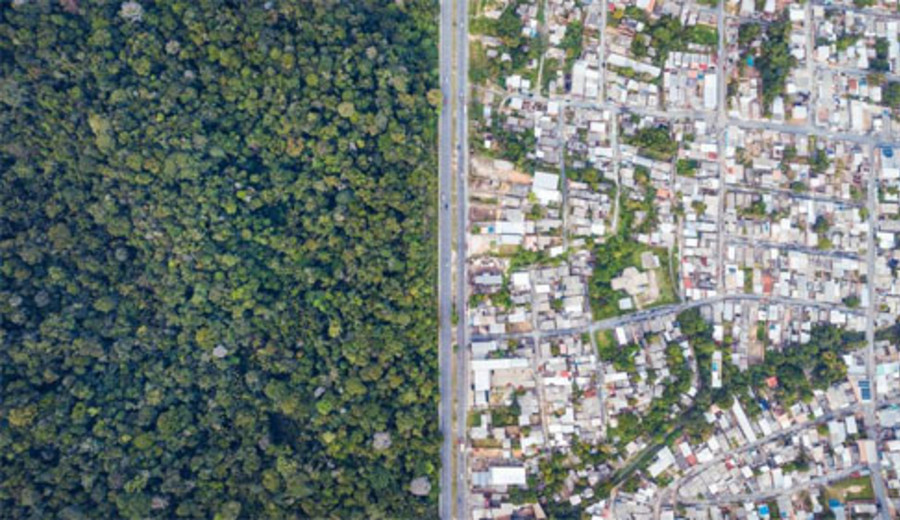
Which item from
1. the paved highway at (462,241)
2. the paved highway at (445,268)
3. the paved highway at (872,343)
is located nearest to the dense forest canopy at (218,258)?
the paved highway at (445,268)

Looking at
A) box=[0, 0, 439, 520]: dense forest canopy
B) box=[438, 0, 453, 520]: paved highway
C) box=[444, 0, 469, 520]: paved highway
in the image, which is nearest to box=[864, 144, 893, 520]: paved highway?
box=[444, 0, 469, 520]: paved highway

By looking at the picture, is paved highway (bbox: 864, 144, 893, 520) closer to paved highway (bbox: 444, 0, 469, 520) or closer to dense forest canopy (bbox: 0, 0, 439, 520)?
paved highway (bbox: 444, 0, 469, 520)

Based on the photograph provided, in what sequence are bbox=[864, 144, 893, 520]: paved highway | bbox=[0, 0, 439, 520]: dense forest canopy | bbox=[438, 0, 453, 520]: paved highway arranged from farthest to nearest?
bbox=[864, 144, 893, 520]: paved highway
bbox=[438, 0, 453, 520]: paved highway
bbox=[0, 0, 439, 520]: dense forest canopy

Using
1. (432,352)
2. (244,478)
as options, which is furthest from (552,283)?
(244,478)

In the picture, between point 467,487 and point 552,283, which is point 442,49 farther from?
point 467,487

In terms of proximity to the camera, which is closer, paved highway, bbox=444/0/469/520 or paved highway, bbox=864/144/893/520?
paved highway, bbox=444/0/469/520

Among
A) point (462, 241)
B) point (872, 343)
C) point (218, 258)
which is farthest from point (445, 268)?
point (872, 343)

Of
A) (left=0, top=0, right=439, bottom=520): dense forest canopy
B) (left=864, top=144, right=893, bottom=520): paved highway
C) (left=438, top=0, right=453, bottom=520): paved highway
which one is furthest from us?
(left=864, top=144, right=893, bottom=520): paved highway
